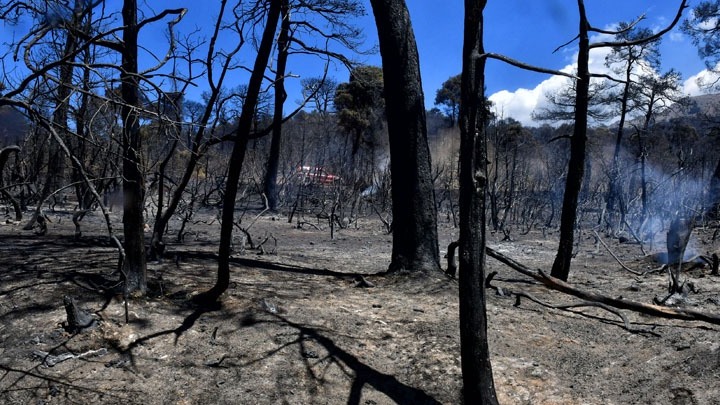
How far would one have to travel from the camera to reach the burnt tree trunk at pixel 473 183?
10.3 ft

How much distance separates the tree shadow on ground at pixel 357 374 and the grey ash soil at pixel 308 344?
12mm

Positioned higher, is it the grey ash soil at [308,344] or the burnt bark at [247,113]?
the burnt bark at [247,113]

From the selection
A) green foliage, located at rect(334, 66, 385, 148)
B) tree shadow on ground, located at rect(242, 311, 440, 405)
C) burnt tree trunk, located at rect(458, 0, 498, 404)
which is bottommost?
tree shadow on ground, located at rect(242, 311, 440, 405)

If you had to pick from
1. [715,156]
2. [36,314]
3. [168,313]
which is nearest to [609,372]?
[168,313]

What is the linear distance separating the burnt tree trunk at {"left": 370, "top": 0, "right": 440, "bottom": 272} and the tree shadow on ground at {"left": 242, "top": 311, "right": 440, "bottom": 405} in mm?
1633

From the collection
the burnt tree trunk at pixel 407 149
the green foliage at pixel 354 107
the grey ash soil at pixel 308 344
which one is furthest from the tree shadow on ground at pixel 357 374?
the green foliage at pixel 354 107

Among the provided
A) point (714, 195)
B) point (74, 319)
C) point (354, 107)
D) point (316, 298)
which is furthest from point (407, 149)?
point (354, 107)

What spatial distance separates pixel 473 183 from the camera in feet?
10.3

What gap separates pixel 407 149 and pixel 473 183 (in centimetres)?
284

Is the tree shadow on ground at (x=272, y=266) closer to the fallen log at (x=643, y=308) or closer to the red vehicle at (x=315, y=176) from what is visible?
the fallen log at (x=643, y=308)

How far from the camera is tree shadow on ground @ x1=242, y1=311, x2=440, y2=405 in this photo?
12.7 feet

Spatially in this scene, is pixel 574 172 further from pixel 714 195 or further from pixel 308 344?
pixel 714 195

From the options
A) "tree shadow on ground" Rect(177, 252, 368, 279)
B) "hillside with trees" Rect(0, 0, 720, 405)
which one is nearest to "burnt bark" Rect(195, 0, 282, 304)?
"hillside with trees" Rect(0, 0, 720, 405)

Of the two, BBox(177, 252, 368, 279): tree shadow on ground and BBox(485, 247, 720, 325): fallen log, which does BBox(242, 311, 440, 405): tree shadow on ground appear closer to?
BBox(485, 247, 720, 325): fallen log
